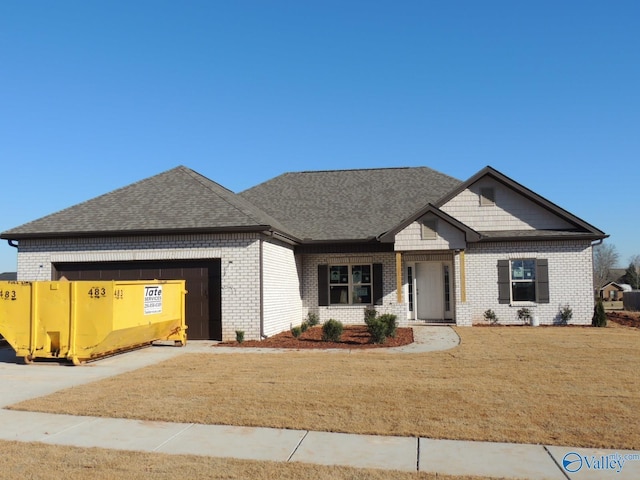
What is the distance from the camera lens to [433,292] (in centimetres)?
2023

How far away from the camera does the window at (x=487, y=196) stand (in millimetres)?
19906

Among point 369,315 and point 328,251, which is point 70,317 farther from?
point 328,251

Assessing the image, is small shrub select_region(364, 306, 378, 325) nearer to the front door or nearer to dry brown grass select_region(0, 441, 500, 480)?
the front door

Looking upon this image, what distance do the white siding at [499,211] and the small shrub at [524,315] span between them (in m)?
2.96

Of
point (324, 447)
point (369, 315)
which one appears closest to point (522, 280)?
point (369, 315)

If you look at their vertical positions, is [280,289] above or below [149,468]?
above

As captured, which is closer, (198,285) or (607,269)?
(198,285)

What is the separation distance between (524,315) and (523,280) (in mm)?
1256

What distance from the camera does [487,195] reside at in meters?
20.0

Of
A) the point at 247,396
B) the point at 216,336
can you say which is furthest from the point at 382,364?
the point at 216,336

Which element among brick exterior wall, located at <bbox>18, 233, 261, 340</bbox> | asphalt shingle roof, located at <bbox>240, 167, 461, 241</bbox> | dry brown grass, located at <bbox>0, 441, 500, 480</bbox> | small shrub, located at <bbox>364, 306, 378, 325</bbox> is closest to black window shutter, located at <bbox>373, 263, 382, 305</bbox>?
small shrub, located at <bbox>364, 306, 378, 325</bbox>

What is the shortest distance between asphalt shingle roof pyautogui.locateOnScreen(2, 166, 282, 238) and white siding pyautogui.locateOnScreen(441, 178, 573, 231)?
761 centimetres

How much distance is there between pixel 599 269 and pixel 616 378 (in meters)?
67.9

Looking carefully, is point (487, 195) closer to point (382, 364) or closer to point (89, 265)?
point (382, 364)
